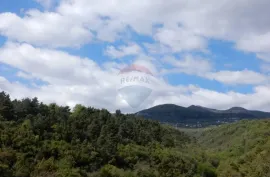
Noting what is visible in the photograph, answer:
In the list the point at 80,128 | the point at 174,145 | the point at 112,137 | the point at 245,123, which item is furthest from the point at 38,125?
the point at 245,123

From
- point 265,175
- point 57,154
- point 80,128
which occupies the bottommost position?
point 265,175

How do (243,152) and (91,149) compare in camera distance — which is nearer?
(91,149)

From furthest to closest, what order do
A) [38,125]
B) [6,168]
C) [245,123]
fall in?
[245,123]
[38,125]
[6,168]

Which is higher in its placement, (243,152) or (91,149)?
(91,149)

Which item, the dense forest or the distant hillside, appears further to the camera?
the distant hillside

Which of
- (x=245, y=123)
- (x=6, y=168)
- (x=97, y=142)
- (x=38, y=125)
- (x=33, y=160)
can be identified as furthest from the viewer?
(x=245, y=123)

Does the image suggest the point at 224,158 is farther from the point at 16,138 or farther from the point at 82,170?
the point at 16,138

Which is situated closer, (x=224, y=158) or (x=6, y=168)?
(x=6, y=168)

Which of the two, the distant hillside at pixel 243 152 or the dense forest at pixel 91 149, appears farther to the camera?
the distant hillside at pixel 243 152
